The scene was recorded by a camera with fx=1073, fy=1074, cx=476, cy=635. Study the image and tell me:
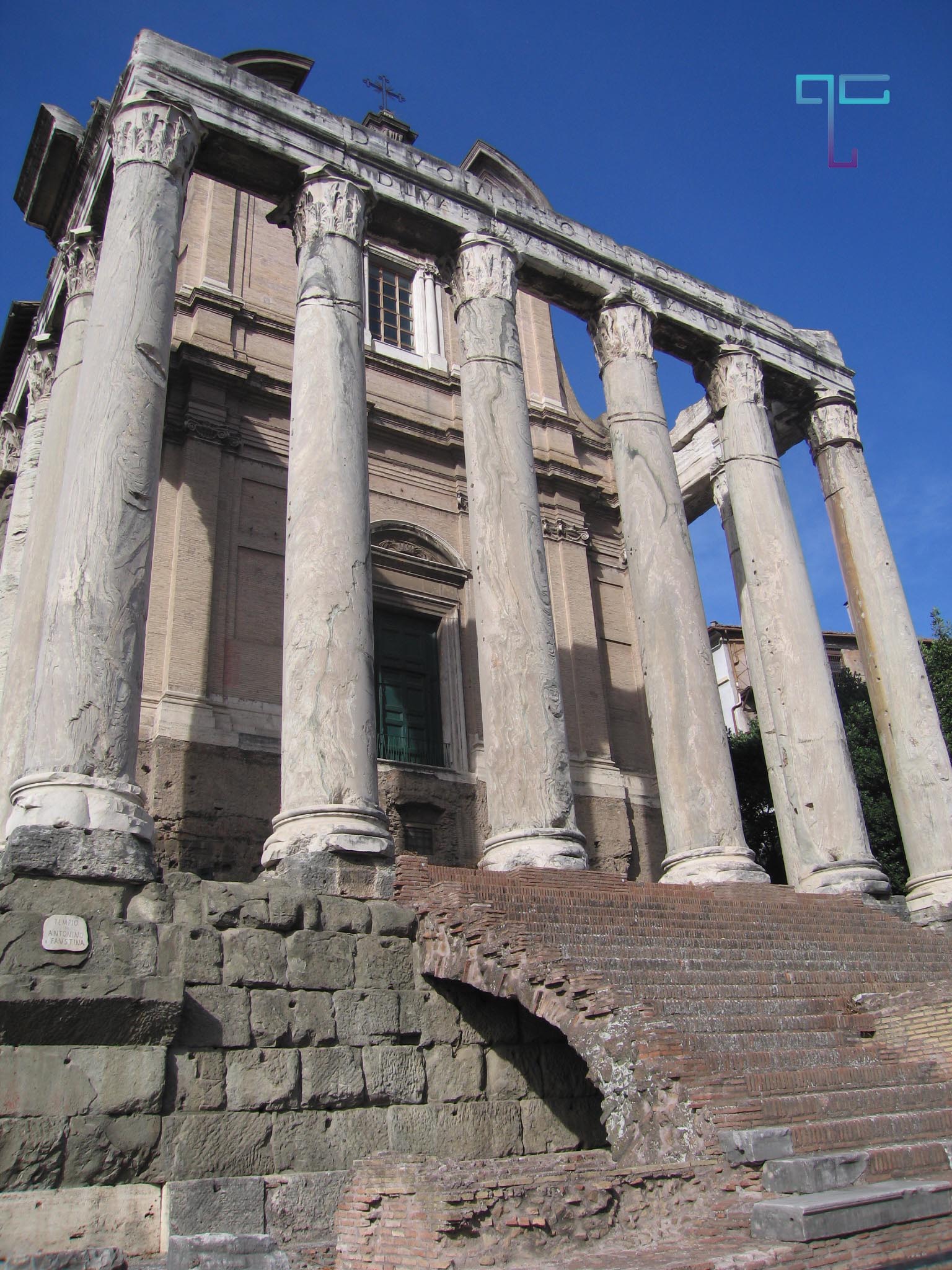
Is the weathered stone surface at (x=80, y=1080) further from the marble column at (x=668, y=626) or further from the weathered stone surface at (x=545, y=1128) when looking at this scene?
the marble column at (x=668, y=626)

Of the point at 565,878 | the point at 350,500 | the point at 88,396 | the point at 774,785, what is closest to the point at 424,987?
the point at 565,878

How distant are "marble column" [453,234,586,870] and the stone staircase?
788 mm

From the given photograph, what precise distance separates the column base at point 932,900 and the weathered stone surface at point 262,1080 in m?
8.57

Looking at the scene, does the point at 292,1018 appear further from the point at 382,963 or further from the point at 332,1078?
the point at 382,963

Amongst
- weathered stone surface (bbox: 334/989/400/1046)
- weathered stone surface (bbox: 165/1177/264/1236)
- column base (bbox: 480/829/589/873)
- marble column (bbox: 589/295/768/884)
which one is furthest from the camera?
marble column (bbox: 589/295/768/884)

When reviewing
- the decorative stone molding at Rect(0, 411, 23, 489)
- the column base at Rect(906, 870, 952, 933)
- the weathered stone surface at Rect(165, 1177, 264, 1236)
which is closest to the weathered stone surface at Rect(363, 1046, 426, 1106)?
the weathered stone surface at Rect(165, 1177, 264, 1236)

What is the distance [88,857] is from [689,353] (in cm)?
1234

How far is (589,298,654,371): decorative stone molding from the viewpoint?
15344 mm

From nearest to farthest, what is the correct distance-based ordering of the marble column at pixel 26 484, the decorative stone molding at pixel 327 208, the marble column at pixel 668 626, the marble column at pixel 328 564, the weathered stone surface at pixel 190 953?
the weathered stone surface at pixel 190 953
the marble column at pixel 328 564
the marble column at pixel 668 626
the decorative stone molding at pixel 327 208
the marble column at pixel 26 484

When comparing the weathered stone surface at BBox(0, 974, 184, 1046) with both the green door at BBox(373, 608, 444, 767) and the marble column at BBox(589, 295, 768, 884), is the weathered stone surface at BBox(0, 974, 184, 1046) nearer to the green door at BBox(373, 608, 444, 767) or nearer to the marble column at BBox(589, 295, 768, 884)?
the marble column at BBox(589, 295, 768, 884)

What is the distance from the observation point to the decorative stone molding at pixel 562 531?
19.9 m

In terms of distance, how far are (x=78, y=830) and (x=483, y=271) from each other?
30.5ft

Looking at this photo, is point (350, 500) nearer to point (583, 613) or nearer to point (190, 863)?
point (190, 863)

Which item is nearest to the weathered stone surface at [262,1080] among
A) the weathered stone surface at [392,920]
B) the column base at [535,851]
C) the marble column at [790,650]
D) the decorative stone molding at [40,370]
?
the weathered stone surface at [392,920]
